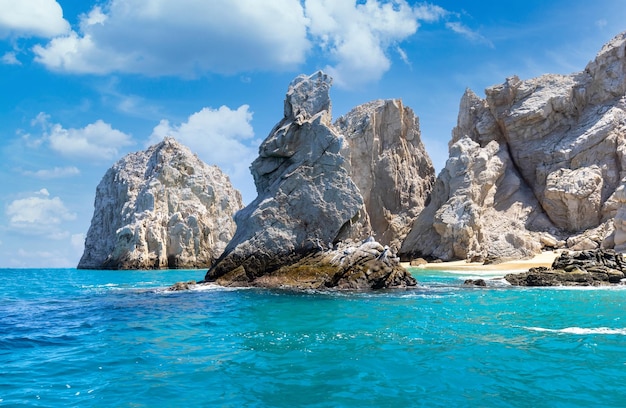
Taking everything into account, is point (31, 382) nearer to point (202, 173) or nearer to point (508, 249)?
point (508, 249)

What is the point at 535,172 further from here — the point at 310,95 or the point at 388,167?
the point at 310,95

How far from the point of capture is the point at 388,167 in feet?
235

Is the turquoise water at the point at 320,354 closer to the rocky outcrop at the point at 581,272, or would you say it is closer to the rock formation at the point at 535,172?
the rocky outcrop at the point at 581,272

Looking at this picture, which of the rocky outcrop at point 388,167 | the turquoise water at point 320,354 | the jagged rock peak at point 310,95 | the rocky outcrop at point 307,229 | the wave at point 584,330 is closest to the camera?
the turquoise water at point 320,354

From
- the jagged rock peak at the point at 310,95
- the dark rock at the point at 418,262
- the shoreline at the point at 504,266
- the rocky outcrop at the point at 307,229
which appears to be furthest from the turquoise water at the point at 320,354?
the dark rock at the point at 418,262

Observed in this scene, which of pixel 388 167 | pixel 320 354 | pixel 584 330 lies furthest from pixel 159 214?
pixel 584 330

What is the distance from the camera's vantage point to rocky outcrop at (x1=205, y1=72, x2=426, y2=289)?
25797 mm

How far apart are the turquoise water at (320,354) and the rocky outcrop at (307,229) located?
5.81m

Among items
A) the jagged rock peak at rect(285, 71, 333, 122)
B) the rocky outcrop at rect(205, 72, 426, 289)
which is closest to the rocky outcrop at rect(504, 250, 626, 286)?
the rocky outcrop at rect(205, 72, 426, 289)

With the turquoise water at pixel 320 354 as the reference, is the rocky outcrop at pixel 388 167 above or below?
above

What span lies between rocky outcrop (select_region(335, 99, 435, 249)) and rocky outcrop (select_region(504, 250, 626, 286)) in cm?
3577

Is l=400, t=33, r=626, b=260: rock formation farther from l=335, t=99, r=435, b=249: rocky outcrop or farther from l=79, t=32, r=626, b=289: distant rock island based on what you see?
l=335, t=99, r=435, b=249: rocky outcrop

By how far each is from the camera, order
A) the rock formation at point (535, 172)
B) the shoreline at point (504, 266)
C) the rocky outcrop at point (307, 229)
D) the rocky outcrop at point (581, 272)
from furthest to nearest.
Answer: the rock formation at point (535, 172), the shoreline at point (504, 266), the rocky outcrop at point (581, 272), the rocky outcrop at point (307, 229)

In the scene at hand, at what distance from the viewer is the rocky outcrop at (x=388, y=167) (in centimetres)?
7031
